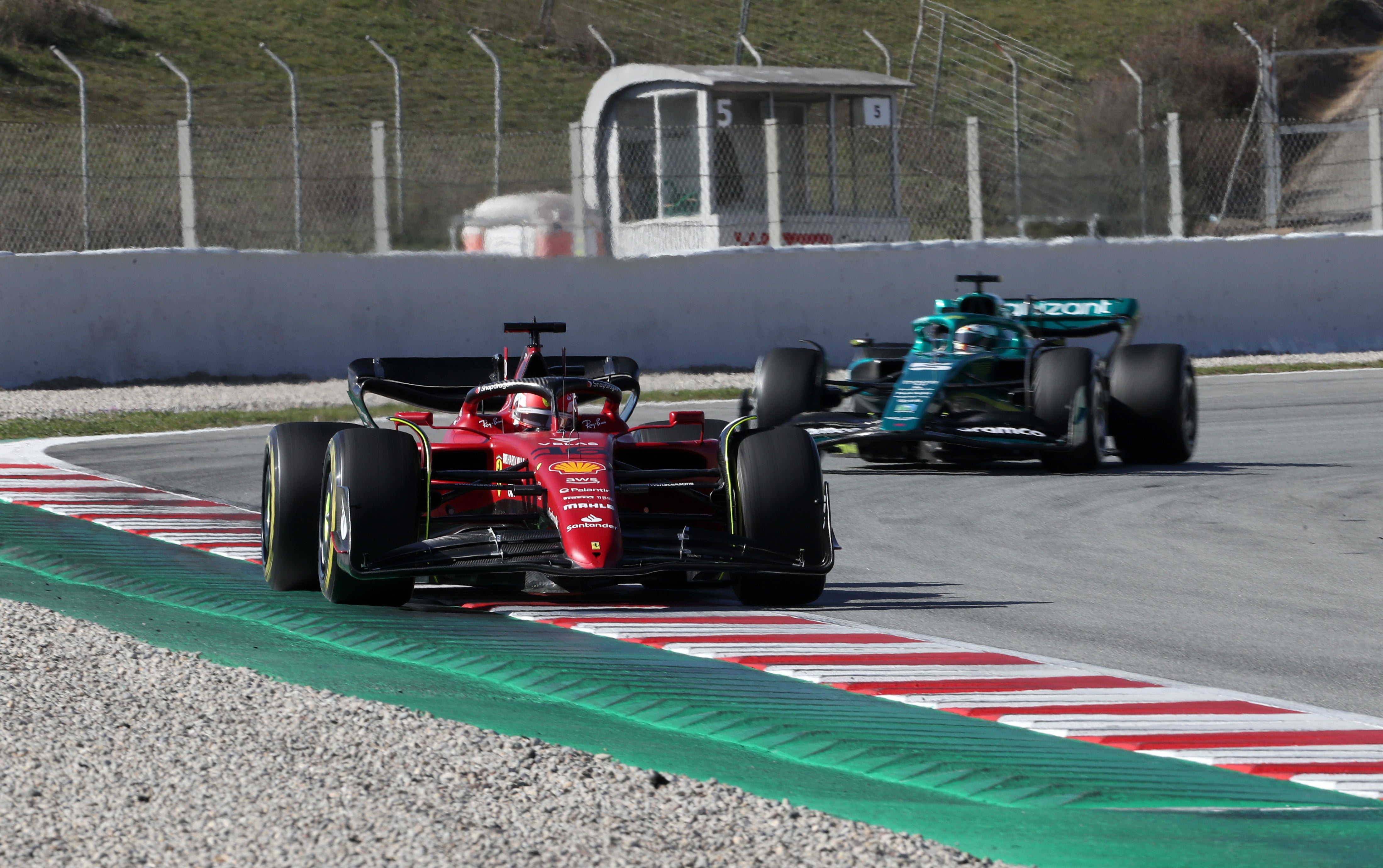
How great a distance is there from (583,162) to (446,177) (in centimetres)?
309

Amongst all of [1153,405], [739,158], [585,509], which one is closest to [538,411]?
[585,509]

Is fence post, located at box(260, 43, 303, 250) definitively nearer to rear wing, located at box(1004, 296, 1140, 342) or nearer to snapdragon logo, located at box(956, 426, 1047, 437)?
rear wing, located at box(1004, 296, 1140, 342)

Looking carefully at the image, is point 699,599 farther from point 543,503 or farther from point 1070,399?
point 1070,399

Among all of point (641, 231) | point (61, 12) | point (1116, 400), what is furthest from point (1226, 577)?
point (61, 12)

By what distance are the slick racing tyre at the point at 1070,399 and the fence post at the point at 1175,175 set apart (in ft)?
31.6

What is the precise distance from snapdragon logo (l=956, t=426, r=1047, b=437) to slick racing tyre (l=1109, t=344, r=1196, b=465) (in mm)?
935

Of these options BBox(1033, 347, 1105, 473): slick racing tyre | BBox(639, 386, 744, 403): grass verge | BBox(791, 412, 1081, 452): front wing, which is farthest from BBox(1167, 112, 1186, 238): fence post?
BBox(791, 412, 1081, 452): front wing

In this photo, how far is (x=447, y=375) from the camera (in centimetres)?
797

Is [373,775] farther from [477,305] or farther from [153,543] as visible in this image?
[477,305]

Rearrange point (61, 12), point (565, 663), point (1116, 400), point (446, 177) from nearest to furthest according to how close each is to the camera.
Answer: point (565, 663)
point (1116, 400)
point (446, 177)
point (61, 12)

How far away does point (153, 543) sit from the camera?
8445 millimetres

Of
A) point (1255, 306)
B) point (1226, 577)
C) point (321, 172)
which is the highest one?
point (321, 172)

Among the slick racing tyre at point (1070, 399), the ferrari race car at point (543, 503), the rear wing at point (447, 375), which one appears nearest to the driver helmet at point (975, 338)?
the slick racing tyre at point (1070, 399)

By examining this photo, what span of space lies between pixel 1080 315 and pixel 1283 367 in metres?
6.97
